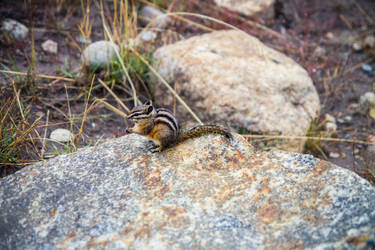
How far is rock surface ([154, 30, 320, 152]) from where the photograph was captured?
14.3ft

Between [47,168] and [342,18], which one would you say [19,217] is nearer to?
[47,168]

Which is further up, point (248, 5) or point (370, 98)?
point (248, 5)

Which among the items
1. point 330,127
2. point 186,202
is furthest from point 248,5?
point 186,202

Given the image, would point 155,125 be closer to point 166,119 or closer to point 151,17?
point 166,119

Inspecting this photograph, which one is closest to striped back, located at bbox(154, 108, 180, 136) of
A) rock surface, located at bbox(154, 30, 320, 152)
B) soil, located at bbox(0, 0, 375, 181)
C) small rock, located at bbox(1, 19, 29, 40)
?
soil, located at bbox(0, 0, 375, 181)

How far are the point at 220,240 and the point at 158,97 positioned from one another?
9.43 feet

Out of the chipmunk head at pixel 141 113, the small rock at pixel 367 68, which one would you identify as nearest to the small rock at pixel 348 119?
the small rock at pixel 367 68

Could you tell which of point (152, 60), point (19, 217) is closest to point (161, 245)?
point (19, 217)

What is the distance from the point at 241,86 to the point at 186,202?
229 centimetres

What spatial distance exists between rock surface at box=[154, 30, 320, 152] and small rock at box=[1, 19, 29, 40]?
1831 mm

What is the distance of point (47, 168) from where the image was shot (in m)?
2.81

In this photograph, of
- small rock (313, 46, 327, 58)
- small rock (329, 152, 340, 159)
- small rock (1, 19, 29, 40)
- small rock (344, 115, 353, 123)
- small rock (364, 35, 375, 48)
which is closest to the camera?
small rock (329, 152, 340, 159)

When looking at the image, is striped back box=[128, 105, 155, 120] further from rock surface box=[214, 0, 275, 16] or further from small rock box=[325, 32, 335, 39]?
small rock box=[325, 32, 335, 39]

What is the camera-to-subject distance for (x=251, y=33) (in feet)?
19.9
